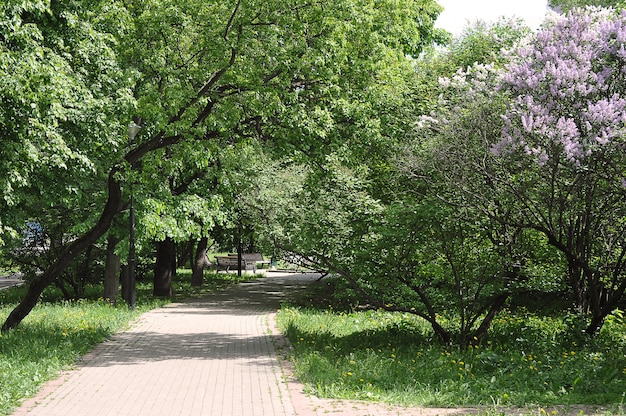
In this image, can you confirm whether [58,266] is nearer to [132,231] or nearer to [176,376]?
[132,231]

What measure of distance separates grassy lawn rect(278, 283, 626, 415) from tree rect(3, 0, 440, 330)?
15.2 feet

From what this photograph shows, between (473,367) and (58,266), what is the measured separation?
27.6 ft

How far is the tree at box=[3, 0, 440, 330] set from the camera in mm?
13469

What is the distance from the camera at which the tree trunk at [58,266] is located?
548 inches

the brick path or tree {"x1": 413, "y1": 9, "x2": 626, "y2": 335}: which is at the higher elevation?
tree {"x1": 413, "y1": 9, "x2": 626, "y2": 335}

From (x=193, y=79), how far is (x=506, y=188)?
6.78m

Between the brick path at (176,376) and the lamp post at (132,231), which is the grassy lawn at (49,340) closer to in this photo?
the brick path at (176,376)

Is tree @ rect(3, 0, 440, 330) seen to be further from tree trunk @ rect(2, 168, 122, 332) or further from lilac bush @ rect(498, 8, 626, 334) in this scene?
lilac bush @ rect(498, 8, 626, 334)

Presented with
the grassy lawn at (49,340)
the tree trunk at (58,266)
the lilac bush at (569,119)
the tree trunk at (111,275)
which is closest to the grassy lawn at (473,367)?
the lilac bush at (569,119)

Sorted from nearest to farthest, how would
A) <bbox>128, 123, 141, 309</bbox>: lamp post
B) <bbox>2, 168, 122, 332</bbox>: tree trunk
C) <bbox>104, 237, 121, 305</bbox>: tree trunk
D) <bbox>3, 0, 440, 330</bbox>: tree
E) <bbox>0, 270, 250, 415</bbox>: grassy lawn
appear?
<bbox>0, 270, 250, 415</bbox>: grassy lawn → <bbox>3, 0, 440, 330</bbox>: tree → <bbox>2, 168, 122, 332</bbox>: tree trunk → <bbox>128, 123, 141, 309</bbox>: lamp post → <bbox>104, 237, 121, 305</bbox>: tree trunk

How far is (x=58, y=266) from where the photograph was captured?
14.2 meters

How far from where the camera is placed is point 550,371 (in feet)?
32.3

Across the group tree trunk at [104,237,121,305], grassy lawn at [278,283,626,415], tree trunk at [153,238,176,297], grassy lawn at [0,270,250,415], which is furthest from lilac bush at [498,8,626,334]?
tree trunk at [153,238,176,297]

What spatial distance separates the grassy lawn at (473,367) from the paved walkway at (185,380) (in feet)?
1.76
